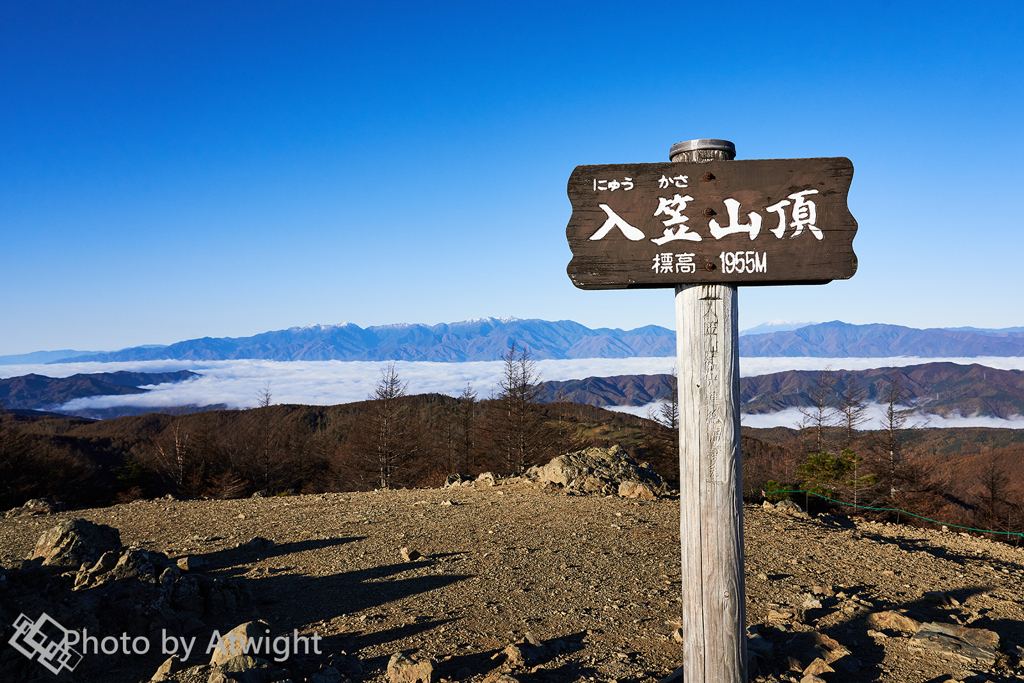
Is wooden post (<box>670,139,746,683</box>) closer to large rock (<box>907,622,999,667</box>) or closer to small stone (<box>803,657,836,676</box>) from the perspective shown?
small stone (<box>803,657,836,676</box>)

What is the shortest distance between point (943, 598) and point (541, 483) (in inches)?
281

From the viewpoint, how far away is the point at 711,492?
9.70ft

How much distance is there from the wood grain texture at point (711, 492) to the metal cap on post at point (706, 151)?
2.33 feet

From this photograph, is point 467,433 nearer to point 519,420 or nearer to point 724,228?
point 519,420

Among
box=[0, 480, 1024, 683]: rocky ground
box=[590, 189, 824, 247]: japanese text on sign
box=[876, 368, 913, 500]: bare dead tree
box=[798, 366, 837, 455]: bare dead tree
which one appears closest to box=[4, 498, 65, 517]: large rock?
box=[0, 480, 1024, 683]: rocky ground

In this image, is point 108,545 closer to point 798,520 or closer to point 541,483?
point 541,483

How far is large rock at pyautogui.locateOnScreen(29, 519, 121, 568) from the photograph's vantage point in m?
6.71

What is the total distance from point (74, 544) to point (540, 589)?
576 cm

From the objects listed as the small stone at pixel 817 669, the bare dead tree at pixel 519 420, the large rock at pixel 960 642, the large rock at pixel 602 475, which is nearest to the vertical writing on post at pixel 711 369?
the small stone at pixel 817 669

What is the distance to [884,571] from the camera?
7.43 meters

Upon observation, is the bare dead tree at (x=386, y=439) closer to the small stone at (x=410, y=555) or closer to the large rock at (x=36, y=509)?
the large rock at (x=36, y=509)

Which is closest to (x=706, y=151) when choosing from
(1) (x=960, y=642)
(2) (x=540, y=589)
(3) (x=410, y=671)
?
(3) (x=410, y=671)

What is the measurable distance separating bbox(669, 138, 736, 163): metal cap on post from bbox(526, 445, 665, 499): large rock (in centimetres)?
929

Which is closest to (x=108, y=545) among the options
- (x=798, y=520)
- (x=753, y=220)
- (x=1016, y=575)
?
(x=753, y=220)
